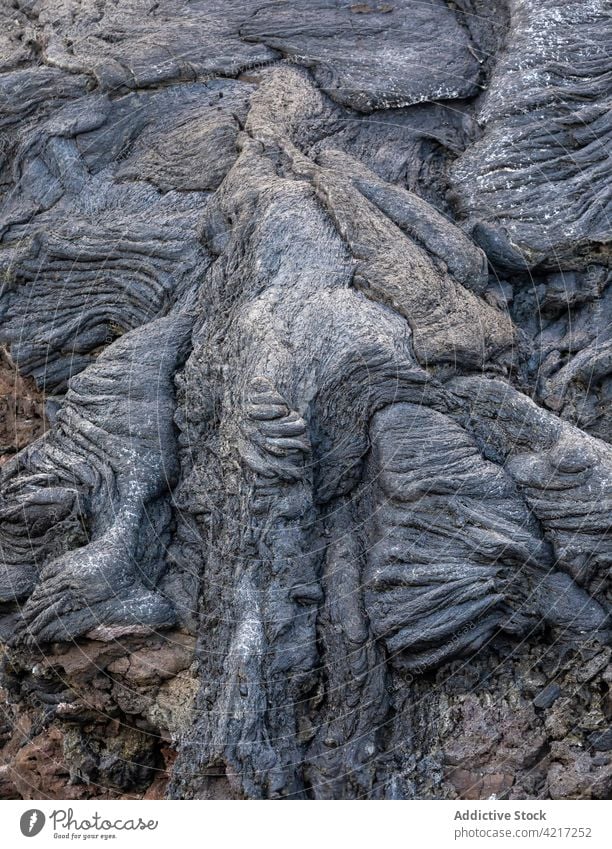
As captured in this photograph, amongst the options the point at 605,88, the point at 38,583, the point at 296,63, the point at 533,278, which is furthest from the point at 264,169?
the point at 38,583

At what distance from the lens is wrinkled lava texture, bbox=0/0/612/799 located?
6.80 meters

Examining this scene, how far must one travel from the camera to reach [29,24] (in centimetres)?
1050

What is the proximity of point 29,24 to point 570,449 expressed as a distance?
698 cm

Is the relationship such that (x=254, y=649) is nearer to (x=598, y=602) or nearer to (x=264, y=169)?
(x=598, y=602)
